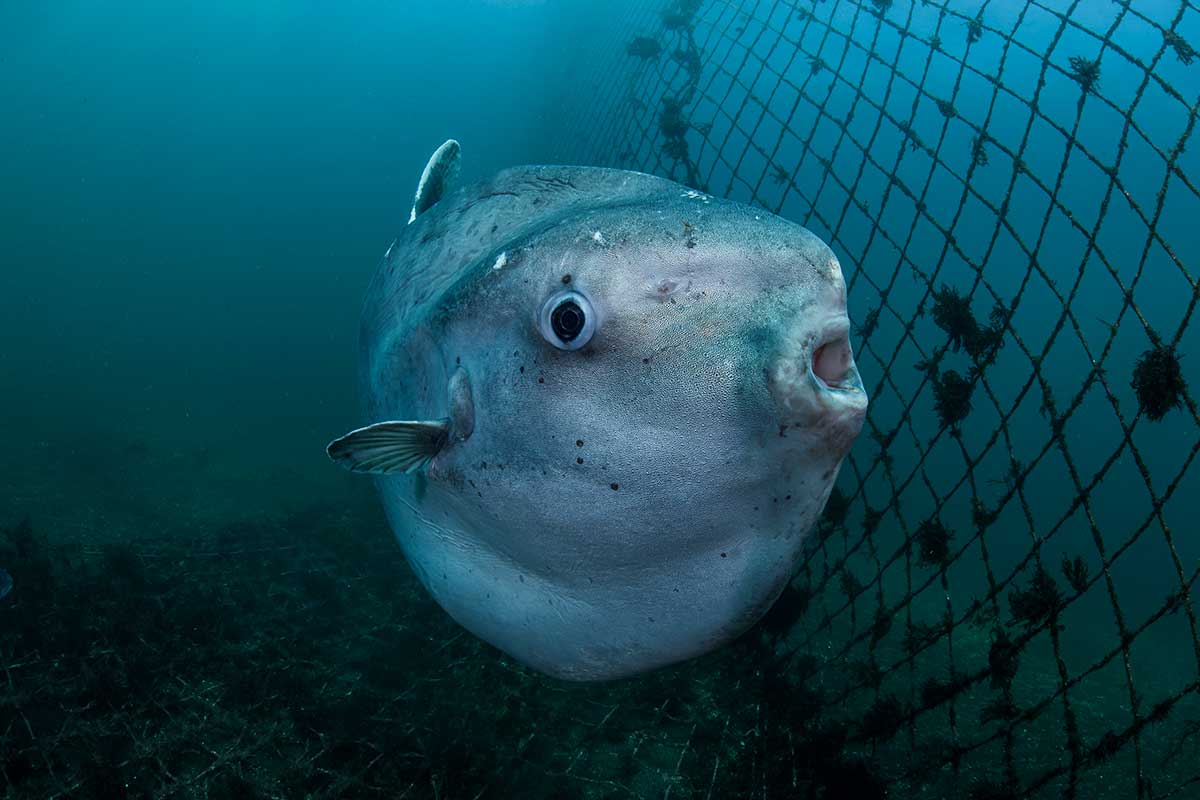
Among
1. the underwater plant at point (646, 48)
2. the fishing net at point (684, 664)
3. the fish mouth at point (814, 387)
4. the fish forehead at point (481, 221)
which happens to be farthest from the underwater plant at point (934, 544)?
the underwater plant at point (646, 48)

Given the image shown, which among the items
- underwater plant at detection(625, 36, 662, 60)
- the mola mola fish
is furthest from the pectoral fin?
underwater plant at detection(625, 36, 662, 60)

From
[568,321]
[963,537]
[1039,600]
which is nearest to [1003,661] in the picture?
[1039,600]

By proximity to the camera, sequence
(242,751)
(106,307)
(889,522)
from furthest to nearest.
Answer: (106,307)
(889,522)
(242,751)

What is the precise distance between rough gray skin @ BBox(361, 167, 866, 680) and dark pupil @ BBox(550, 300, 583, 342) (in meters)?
0.05

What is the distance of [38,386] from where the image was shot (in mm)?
16141

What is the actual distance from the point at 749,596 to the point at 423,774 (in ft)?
8.97

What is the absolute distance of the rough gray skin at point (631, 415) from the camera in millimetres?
1435

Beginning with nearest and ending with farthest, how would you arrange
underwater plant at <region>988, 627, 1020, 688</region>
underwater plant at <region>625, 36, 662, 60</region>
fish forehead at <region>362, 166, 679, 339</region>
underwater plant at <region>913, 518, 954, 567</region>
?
fish forehead at <region>362, 166, 679, 339</region> < underwater plant at <region>988, 627, 1020, 688</region> < underwater plant at <region>913, 518, 954, 567</region> < underwater plant at <region>625, 36, 662, 60</region>

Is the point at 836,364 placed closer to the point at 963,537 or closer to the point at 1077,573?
the point at 1077,573

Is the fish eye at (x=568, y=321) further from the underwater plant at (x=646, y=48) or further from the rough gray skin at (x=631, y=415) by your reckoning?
the underwater plant at (x=646, y=48)

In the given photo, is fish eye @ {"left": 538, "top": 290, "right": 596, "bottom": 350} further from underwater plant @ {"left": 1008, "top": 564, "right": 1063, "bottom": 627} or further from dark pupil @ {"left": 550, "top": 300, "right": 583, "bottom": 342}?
underwater plant @ {"left": 1008, "top": 564, "right": 1063, "bottom": 627}

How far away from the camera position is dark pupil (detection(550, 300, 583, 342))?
1.57 meters

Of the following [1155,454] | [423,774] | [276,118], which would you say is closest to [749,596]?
[423,774]

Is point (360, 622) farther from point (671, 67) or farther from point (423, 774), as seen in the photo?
point (671, 67)
